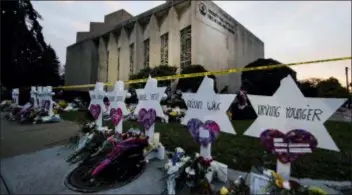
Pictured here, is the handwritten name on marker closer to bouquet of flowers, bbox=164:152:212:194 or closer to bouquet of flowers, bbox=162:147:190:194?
Answer: bouquet of flowers, bbox=164:152:212:194

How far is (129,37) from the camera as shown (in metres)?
29.2

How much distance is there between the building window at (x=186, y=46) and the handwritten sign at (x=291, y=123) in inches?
703

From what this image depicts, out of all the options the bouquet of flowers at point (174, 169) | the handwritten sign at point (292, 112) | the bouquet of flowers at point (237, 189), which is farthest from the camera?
the bouquet of flowers at point (174, 169)

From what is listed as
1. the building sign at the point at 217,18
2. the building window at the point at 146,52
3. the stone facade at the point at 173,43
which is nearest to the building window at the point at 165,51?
the stone facade at the point at 173,43

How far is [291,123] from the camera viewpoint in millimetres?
3248

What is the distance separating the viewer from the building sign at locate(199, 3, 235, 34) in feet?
69.8

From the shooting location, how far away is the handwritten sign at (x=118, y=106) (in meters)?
5.98

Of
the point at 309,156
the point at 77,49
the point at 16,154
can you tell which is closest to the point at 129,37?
the point at 77,49

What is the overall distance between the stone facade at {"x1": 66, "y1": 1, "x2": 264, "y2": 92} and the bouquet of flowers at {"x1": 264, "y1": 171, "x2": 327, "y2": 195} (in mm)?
17423

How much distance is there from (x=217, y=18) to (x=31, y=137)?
748 inches

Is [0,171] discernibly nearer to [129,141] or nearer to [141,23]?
[129,141]

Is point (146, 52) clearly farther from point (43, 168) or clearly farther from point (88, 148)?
point (43, 168)

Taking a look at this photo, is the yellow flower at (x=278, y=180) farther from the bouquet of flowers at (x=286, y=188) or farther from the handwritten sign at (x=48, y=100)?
the handwritten sign at (x=48, y=100)

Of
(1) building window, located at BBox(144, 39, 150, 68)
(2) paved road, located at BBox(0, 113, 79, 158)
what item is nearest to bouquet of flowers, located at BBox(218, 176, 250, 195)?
(2) paved road, located at BBox(0, 113, 79, 158)
